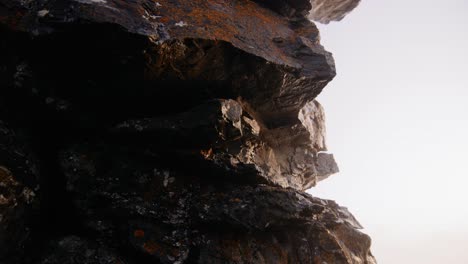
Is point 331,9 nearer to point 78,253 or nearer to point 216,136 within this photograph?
point 216,136

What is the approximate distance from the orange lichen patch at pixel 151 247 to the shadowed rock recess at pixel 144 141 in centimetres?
2

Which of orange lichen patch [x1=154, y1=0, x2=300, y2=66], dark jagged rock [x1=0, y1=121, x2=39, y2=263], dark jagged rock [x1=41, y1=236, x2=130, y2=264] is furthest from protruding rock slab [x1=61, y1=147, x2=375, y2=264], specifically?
orange lichen patch [x1=154, y1=0, x2=300, y2=66]

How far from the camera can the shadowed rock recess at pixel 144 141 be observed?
6.12 m

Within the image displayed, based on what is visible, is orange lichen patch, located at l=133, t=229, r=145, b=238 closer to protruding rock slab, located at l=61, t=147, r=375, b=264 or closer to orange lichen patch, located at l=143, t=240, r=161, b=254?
protruding rock slab, located at l=61, t=147, r=375, b=264

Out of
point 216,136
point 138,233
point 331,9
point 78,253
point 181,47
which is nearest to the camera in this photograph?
point 78,253

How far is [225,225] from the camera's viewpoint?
683 centimetres

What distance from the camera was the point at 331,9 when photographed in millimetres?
15328

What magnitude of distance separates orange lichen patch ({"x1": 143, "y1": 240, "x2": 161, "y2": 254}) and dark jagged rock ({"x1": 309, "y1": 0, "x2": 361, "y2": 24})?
13397mm

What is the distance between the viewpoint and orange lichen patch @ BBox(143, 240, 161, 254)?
244 inches

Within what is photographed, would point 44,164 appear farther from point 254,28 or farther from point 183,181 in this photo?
point 254,28

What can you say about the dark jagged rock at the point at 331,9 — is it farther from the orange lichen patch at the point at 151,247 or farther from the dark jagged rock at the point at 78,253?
the dark jagged rock at the point at 78,253

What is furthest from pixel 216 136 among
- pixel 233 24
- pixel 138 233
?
pixel 233 24

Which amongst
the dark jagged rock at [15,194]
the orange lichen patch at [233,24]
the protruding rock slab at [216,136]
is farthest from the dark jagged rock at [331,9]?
the dark jagged rock at [15,194]

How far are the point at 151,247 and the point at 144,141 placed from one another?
2516mm
